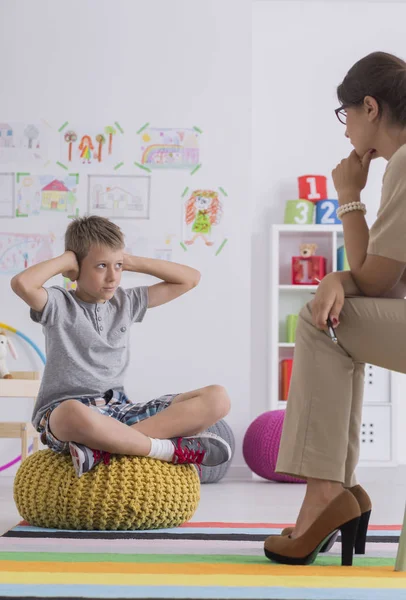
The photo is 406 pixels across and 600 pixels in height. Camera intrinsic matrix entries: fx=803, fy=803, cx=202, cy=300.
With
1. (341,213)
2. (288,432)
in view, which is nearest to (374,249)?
(341,213)

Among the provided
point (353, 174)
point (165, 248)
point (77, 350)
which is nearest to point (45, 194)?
point (165, 248)

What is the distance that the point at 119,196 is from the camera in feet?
13.0

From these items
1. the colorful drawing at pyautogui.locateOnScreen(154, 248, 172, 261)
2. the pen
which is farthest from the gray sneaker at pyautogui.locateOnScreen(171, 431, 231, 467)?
the colorful drawing at pyautogui.locateOnScreen(154, 248, 172, 261)

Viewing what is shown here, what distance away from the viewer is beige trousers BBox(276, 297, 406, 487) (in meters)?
1.29

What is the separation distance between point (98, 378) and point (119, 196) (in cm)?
189

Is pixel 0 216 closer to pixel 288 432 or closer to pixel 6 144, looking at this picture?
pixel 6 144

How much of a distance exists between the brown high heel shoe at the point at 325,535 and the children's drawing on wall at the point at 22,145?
2.98 metres

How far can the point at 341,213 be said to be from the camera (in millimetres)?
1466

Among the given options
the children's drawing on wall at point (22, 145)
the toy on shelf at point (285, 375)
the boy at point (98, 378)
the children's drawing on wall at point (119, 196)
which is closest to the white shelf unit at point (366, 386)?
the toy on shelf at point (285, 375)

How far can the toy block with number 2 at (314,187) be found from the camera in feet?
14.0

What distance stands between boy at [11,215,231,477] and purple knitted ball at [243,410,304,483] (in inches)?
48.3

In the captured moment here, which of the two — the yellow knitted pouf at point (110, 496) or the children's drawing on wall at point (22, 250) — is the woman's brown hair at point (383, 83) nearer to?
the yellow knitted pouf at point (110, 496)

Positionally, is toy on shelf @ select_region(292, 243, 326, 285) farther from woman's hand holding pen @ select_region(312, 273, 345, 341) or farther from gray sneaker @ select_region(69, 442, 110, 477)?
woman's hand holding pen @ select_region(312, 273, 345, 341)

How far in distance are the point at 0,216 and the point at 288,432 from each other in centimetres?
288
